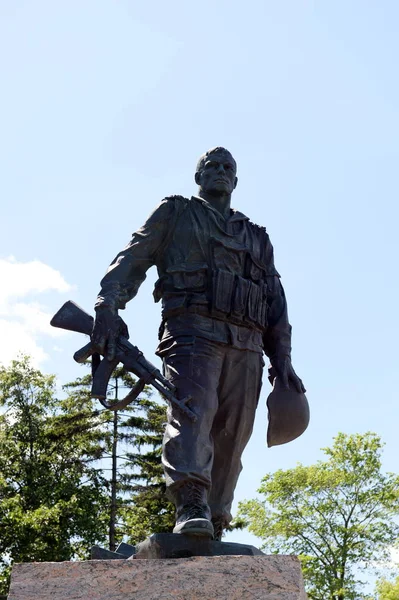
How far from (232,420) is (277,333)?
31.2 inches

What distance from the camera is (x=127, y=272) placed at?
605 cm

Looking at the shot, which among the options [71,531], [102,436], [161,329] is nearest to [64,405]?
[102,436]

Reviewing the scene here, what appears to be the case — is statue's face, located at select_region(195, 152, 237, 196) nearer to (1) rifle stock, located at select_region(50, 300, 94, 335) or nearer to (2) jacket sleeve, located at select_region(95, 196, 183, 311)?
(2) jacket sleeve, located at select_region(95, 196, 183, 311)

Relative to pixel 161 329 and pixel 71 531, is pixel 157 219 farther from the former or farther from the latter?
pixel 71 531

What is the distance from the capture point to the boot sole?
198 inches

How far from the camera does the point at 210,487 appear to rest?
18.4ft

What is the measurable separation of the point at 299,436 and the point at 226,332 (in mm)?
896

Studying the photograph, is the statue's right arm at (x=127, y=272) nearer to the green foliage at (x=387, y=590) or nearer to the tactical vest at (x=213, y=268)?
the tactical vest at (x=213, y=268)

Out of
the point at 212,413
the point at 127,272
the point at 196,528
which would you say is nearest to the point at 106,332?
the point at 127,272

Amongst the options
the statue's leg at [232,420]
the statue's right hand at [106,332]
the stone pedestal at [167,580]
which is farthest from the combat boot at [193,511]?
the statue's right hand at [106,332]

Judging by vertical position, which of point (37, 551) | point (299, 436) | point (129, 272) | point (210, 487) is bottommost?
point (210, 487)

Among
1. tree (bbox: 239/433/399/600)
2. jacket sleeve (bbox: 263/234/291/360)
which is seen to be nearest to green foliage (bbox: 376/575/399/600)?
tree (bbox: 239/433/399/600)

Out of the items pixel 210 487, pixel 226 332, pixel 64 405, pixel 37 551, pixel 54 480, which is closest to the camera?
pixel 210 487

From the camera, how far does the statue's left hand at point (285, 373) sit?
6211 millimetres
